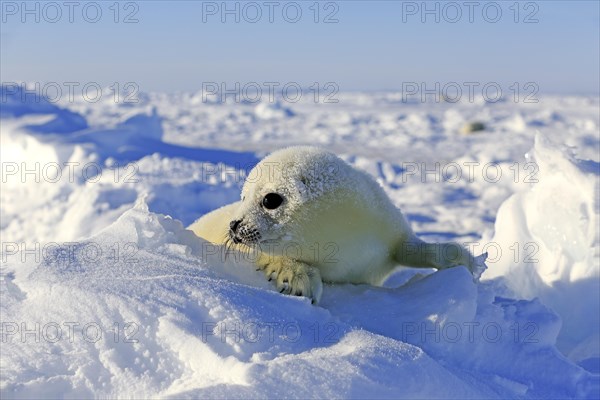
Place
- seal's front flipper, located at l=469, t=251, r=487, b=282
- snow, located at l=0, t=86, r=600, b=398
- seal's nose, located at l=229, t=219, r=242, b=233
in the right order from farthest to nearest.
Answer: seal's front flipper, located at l=469, t=251, r=487, b=282
seal's nose, located at l=229, t=219, r=242, b=233
snow, located at l=0, t=86, r=600, b=398

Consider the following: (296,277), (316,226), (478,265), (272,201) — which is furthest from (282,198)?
(478,265)

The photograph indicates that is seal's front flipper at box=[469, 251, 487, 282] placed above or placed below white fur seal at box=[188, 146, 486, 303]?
below

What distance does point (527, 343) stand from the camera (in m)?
2.27

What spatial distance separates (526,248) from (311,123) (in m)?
21.2

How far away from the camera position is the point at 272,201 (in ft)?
8.36

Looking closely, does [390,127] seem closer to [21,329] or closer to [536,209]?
[536,209]

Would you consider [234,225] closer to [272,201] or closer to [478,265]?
[272,201]

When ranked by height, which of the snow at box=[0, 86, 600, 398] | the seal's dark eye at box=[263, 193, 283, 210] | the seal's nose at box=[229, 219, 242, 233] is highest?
the seal's dark eye at box=[263, 193, 283, 210]

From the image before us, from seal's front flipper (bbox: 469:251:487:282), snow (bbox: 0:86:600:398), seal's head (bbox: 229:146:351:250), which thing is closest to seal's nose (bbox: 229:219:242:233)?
seal's head (bbox: 229:146:351:250)

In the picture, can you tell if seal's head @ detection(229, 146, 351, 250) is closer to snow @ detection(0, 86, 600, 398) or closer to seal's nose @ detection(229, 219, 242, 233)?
seal's nose @ detection(229, 219, 242, 233)

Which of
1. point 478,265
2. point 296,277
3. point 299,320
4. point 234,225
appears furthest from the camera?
point 478,265

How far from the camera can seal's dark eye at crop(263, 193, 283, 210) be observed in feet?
8.35

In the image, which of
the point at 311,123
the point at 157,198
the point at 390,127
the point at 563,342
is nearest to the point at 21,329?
the point at 563,342

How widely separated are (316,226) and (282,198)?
162 millimetres
